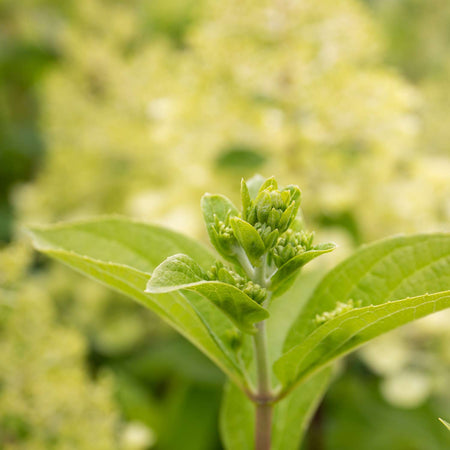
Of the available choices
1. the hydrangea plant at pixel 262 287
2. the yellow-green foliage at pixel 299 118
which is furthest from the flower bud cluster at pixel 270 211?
the yellow-green foliage at pixel 299 118

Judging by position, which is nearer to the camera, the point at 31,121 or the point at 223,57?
the point at 223,57

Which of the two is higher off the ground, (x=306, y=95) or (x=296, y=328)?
(x=306, y=95)

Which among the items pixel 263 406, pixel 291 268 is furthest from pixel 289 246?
pixel 263 406

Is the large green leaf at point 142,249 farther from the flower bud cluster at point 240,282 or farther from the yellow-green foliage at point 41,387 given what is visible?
the yellow-green foliage at point 41,387

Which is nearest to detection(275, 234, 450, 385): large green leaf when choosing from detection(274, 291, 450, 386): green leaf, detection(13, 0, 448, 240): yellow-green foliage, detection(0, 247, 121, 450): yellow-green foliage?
A: detection(274, 291, 450, 386): green leaf

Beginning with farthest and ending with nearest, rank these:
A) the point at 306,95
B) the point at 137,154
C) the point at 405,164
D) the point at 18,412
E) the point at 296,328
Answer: the point at 137,154 → the point at 405,164 → the point at 306,95 → the point at 18,412 → the point at 296,328

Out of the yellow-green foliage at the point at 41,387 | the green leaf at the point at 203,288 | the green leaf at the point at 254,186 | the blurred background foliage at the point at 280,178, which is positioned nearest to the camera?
the green leaf at the point at 203,288

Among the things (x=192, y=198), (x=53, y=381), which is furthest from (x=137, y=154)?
(x=53, y=381)

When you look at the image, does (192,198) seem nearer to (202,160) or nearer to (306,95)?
(202,160)
